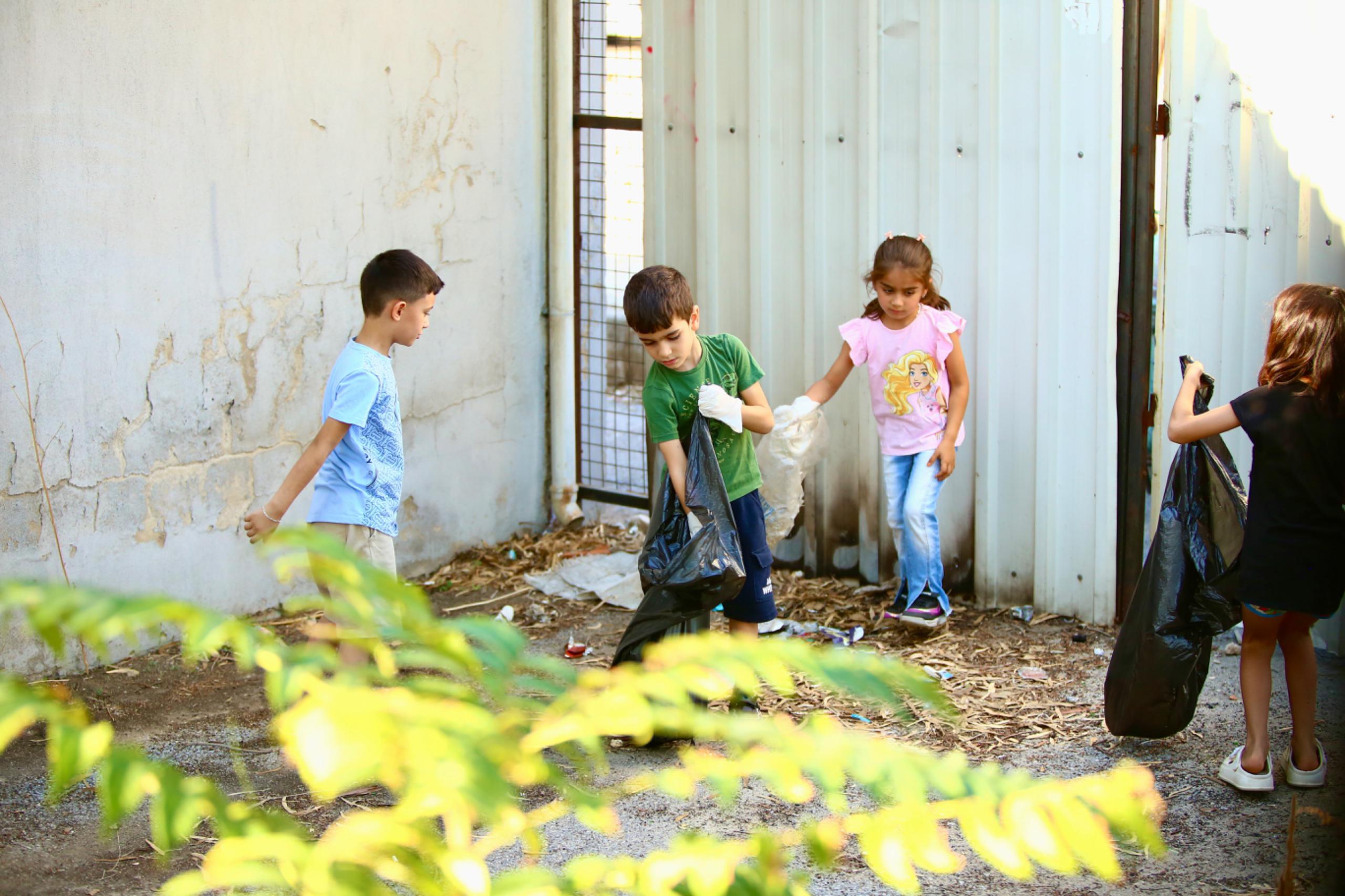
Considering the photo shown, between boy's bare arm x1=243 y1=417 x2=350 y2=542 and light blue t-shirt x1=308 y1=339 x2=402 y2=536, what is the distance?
0.16ft

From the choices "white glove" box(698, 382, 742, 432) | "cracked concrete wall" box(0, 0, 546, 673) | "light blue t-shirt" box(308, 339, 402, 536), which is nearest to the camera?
"light blue t-shirt" box(308, 339, 402, 536)

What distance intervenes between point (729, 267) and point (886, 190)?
83cm

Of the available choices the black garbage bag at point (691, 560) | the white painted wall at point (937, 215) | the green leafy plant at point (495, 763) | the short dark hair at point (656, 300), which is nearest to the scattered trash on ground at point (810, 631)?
the white painted wall at point (937, 215)

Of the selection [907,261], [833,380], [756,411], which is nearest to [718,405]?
[756,411]

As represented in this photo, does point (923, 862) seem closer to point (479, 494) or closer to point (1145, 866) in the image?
point (1145, 866)

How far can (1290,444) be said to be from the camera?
3500 millimetres

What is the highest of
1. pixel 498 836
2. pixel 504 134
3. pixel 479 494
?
pixel 504 134

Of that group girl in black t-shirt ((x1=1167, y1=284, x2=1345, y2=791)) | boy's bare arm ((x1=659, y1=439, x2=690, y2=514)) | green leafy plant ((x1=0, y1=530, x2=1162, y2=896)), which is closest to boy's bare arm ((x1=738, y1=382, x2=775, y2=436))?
boy's bare arm ((x1=659, y1=439, x2=690, y2=514))

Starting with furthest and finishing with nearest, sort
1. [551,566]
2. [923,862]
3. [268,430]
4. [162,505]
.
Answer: [551,566] < [268,430] < [162,505] < [923,862]

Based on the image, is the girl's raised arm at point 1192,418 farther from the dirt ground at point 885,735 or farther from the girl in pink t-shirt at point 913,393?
the girl in pink t-shirt at point 913,393

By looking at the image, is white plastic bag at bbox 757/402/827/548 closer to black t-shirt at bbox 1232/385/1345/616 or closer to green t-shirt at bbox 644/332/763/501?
green t-shirt at bbox 644/332/763/501

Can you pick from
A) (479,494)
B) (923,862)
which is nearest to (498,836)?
(923,862)

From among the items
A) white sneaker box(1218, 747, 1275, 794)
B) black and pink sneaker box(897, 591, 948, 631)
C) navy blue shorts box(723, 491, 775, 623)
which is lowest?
white sneaker box(1218, 747, 1275, 794)

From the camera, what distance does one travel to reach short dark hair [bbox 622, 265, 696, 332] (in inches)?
165
